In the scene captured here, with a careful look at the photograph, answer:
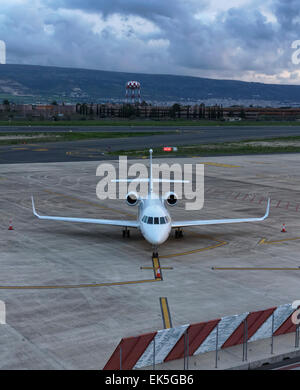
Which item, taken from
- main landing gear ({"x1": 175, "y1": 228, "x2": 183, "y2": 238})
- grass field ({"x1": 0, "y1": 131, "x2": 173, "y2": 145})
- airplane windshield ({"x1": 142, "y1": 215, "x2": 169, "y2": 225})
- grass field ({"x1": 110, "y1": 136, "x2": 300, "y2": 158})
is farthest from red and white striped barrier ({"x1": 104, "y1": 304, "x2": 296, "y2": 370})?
grass field ({"x1": 0, "y1": 131, "x2": 173, "y2": 145})

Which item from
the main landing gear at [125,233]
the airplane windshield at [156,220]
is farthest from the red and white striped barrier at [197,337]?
the main landing gear at [125,233]

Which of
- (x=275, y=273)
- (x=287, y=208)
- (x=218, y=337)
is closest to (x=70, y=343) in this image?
(x=218, y=337)

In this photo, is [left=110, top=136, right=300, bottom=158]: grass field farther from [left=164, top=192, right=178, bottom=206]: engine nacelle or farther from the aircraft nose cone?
the aircraft nose cone

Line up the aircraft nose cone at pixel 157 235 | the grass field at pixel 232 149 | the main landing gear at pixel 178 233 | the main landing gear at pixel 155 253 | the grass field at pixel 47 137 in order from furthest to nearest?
the grass field at pixel 47 137, the grass field at pixel 232 149, the main landing gear at pixel 178 233, the main landing gear at pixel 155 253, the aircraft nose cone at pixel 157 235

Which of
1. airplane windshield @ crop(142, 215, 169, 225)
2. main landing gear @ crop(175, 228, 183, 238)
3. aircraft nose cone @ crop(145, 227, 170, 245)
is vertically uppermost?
airplane windshield @ crop(142, 215, 169, 225)

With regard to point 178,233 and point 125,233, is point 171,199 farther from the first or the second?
point 125,233

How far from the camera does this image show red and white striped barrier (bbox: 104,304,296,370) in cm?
1373

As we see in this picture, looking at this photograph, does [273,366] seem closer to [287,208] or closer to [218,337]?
[218,337]

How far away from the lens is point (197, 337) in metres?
14.7

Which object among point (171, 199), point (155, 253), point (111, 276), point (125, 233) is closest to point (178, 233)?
point (171, 199)

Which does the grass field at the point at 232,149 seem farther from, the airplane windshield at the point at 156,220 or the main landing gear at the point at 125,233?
the airplane windshield at the point at 156,220

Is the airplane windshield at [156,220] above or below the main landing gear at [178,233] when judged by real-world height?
above

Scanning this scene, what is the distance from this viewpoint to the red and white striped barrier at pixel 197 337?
13.7 metres
